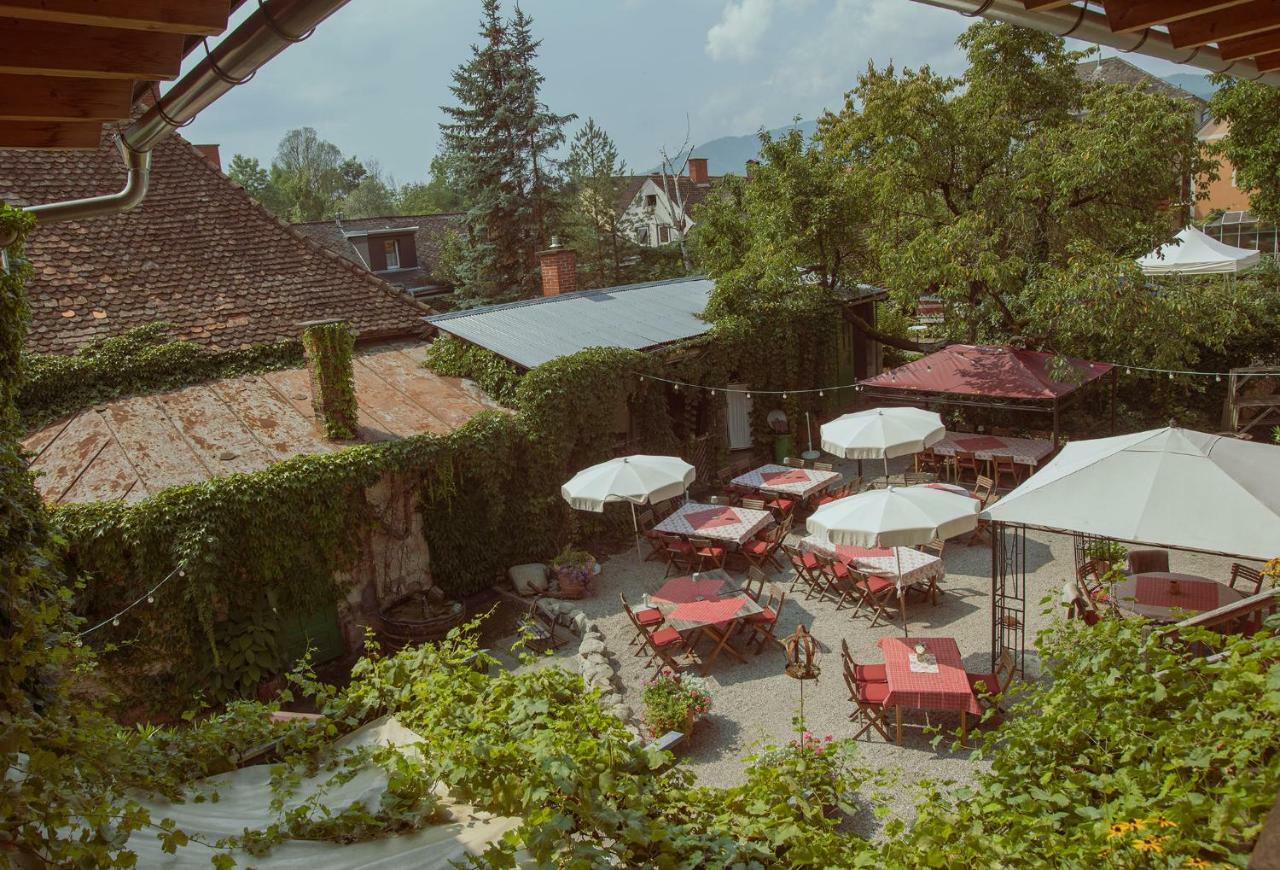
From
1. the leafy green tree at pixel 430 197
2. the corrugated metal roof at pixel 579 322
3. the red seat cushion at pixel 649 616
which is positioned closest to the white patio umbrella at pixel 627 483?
the red seat cushion at pixel 649 616

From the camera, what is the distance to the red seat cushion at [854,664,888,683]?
29.5 ft

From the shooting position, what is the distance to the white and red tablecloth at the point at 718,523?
502 inches

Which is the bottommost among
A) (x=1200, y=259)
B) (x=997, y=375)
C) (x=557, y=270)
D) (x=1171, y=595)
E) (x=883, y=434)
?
(x=1171, y=595)

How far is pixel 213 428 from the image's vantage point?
38.1 feet

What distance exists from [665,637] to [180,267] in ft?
33.9

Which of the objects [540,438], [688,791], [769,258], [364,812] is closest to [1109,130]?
[769,258]

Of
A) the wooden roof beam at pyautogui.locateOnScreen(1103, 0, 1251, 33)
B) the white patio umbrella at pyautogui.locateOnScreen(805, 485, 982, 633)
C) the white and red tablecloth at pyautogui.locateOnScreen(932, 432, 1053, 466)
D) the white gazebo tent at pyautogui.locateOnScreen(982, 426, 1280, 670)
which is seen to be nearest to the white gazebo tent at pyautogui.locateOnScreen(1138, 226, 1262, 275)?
the white and red tablecloth at pyautogui.locateOnScreen(932, 432, 1053, 466)

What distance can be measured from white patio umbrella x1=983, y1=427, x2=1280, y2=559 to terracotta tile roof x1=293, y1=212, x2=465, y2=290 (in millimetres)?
28359

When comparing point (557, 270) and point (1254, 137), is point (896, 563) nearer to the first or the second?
point (557, 270)

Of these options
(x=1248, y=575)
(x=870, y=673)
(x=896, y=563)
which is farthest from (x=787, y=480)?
(x=1248, y=575)

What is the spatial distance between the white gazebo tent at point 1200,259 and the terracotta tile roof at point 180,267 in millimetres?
19249

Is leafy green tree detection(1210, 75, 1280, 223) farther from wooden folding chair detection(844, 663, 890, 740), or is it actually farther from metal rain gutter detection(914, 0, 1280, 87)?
metal rain gutter detection(914, 0, 1280, 87)

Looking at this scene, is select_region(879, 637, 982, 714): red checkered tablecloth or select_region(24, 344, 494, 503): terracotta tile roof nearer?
select_region(879, 637, 982, 714): red checkered tablecloth

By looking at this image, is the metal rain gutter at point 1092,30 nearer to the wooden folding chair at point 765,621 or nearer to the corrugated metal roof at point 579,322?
the wooden folding chair at point 765,621
